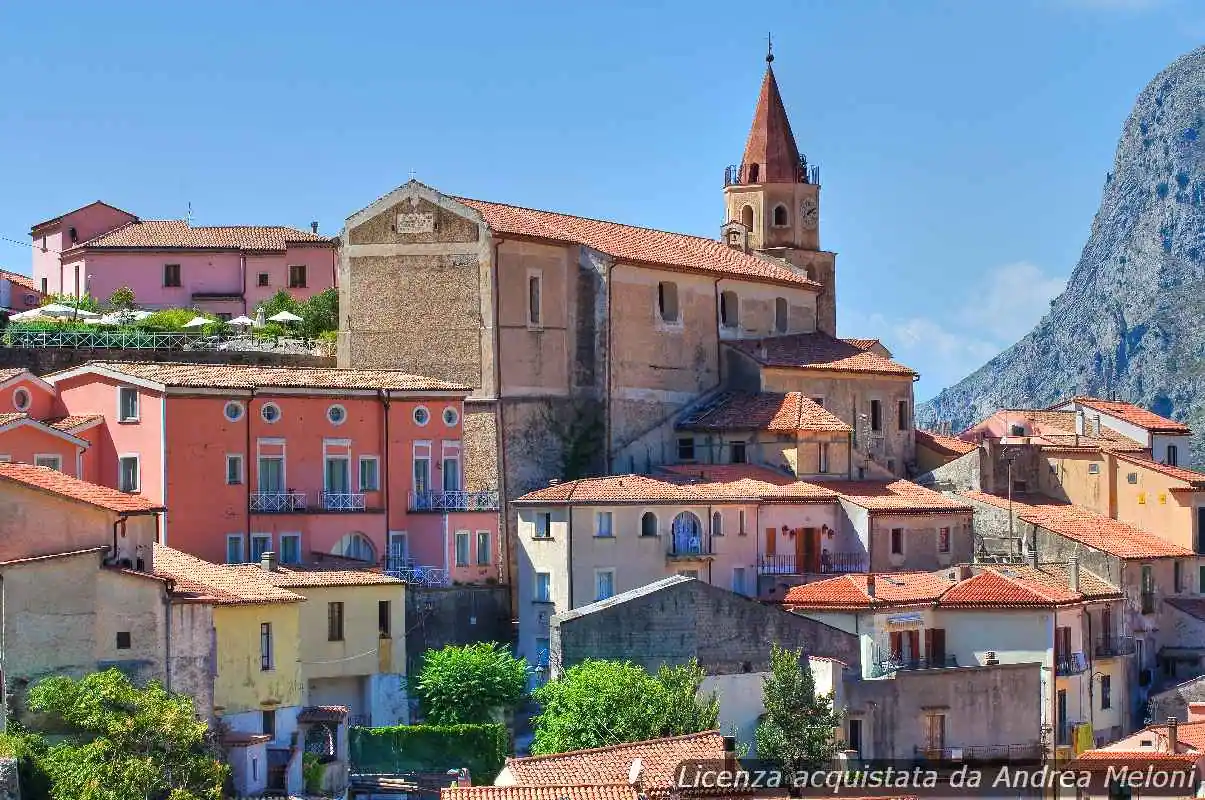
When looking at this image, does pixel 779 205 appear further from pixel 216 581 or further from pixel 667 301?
pixel 216 581

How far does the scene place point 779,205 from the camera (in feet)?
289

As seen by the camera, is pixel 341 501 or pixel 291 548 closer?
pixel 291 548

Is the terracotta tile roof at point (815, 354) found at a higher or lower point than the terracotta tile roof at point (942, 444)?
higher

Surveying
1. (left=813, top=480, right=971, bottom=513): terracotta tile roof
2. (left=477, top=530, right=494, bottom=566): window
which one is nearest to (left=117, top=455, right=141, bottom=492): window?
(left=477, top=530, right=494, bottom=566): window

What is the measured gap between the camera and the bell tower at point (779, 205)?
87.2 meters

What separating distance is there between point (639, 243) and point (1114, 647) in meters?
18.0

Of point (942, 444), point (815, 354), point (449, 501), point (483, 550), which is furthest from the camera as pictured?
point (942, 444)

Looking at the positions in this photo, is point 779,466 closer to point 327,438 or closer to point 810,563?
point 810,563

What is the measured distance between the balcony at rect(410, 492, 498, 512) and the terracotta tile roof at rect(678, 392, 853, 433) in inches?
338

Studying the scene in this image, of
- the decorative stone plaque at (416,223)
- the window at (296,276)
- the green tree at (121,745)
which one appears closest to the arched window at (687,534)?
the decorative stone plaque at (416,223)

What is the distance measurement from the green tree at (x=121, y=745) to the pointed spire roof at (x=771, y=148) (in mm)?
44936

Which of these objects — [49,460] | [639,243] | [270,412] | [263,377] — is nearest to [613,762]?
[49,460]

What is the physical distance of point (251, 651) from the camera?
5219cm

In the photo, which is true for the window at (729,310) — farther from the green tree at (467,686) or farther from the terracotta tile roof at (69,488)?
the terracotta tile roof at (69,488)
